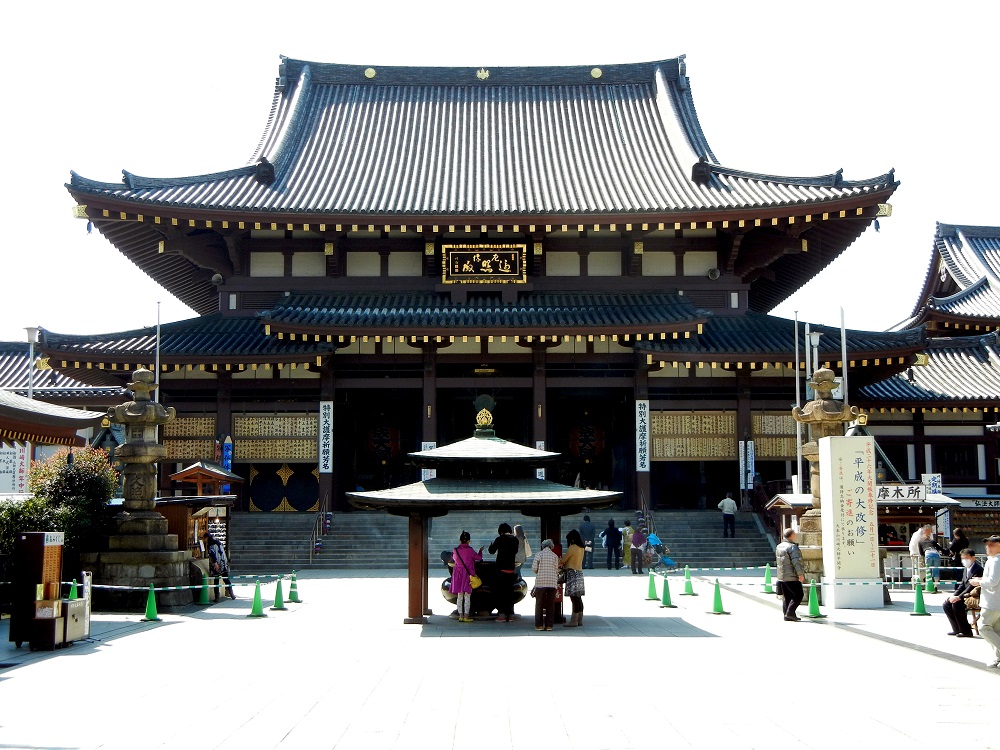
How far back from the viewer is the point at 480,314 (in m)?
31.7

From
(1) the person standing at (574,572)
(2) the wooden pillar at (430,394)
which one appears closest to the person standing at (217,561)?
A: (1) the person standing at (574,572)

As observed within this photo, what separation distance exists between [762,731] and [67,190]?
27787 mm

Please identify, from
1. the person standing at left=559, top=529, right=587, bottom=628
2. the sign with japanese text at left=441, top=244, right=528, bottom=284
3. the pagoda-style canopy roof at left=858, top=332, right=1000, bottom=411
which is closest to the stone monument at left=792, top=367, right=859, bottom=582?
the person standing at left=559, top=529, right=587, bottom=628

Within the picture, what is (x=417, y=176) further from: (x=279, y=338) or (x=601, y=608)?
(x=601, y=608)

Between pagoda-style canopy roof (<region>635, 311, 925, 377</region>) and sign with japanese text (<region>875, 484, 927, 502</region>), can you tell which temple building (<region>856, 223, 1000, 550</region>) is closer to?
pagoda-style canopy roof (<region>635, 311, 925, 377</region>)

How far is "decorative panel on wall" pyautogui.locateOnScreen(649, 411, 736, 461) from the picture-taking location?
3231cm

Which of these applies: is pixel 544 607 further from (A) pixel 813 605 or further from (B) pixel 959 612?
(B) pixel 959 612

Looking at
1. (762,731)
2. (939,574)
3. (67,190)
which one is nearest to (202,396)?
(67,190)

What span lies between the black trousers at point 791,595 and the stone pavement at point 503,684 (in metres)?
0.30

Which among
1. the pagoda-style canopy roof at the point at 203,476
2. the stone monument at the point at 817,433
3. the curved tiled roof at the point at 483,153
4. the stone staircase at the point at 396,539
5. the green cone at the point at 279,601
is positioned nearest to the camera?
the green cone at the point at 279,601

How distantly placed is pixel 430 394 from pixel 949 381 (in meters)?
17.8

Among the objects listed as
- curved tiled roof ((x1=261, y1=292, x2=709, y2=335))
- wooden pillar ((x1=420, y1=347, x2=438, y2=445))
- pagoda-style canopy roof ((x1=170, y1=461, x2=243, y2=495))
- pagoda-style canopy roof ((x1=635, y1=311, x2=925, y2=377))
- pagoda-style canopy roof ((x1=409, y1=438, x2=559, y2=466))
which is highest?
curved tiled roof ((x1=261, y1=292, x2=709, y2=335))

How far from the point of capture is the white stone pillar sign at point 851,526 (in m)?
19.5

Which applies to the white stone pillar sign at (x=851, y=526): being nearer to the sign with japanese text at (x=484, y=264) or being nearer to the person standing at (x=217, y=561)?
the person standing at (x=217, y=561)
